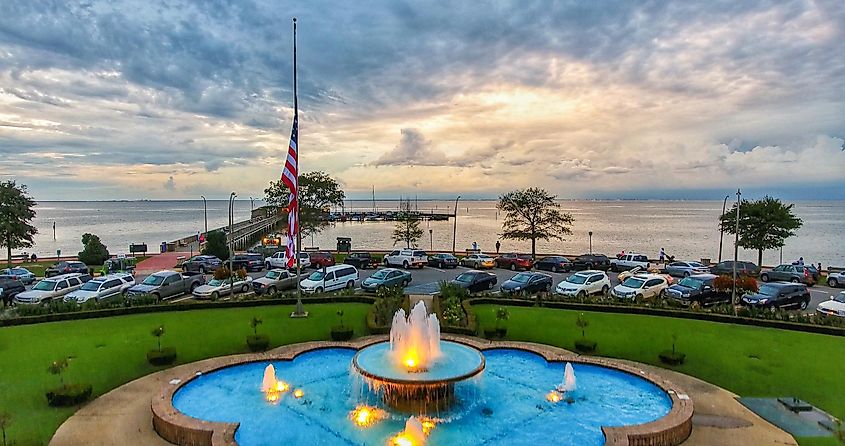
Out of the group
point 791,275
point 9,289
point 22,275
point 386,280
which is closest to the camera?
point 9,289

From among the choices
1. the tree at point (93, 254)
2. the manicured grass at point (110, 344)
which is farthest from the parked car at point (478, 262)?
the tree at point (93, 254)

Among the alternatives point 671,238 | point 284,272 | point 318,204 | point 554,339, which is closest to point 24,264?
point 318,204

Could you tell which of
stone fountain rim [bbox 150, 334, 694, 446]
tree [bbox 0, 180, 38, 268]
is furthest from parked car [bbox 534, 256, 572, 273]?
tree [bbox 0, 180, 38, 268]

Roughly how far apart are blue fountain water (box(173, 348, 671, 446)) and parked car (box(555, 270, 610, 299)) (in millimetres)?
12194

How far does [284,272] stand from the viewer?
3177 centimetres

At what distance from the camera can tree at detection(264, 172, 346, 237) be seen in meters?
54.2

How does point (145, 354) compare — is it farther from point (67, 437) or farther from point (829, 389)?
point (829, 389)

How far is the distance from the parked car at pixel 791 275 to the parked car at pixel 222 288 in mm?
36413

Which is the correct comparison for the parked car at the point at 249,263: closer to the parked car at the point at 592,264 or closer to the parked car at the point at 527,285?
the parked car at the point at 527,285

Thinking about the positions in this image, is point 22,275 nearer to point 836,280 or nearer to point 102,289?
point 102,289

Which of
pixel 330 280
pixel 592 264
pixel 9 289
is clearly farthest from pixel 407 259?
pixel 9 289

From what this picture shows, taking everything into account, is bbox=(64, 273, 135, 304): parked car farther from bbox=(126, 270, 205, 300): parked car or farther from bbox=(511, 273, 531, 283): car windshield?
bbox=(511, 273, 531, 283): car windshield

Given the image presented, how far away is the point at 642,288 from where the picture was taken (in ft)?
95.2

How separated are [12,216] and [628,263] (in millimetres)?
52140
